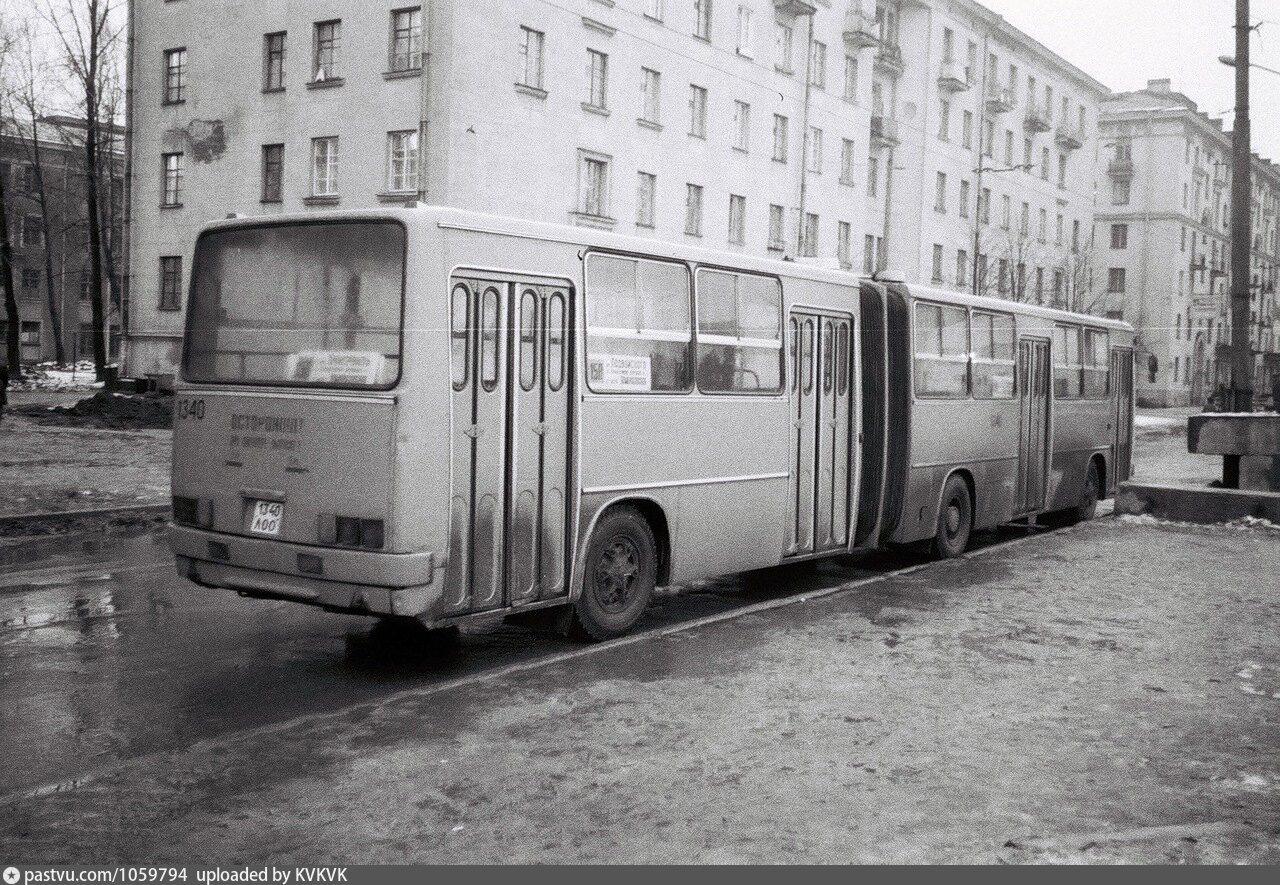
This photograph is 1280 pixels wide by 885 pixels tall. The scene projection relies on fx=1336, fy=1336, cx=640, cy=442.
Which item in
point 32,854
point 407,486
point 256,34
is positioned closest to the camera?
point 32,854

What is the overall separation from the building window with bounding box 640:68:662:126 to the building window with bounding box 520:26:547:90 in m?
4.80

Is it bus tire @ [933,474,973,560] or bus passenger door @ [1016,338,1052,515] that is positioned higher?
bus passenger door @ [1016,338,1052,515]

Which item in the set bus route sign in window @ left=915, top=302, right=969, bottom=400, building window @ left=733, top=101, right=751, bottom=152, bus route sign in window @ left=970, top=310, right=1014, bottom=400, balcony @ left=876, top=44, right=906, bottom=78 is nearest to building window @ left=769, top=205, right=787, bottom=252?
building window @ left=733, top=101, right=751, bottom=152

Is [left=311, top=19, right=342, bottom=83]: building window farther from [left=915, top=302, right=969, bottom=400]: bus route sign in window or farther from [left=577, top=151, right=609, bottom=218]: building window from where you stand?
[left=915, top=302, right=969, bottom=400]: bus route sign in window

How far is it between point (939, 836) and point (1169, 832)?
905 mm

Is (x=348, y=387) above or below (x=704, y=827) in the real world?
above

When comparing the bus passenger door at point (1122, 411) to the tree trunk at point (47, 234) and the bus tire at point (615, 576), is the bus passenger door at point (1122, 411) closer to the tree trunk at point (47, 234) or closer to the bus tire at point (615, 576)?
the bus tire at point (615, 576)

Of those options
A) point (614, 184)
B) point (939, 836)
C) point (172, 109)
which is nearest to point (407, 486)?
point (939, 836)

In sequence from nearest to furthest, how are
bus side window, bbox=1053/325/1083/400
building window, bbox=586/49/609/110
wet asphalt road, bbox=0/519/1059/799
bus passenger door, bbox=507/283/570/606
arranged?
wet asphalt road, bbox=0/519/1059/799
bus passenger door, bbox=507/283/570/606
bus side window, bbox=1053/325/1083/400
building window, bbox=586/49/609/110

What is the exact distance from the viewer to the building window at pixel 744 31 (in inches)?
1705

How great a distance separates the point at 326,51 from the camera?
36.5 meters

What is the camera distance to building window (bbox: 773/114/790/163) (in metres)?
45.9

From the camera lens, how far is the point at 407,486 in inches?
294

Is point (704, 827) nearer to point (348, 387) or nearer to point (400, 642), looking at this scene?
point (348, 387)
